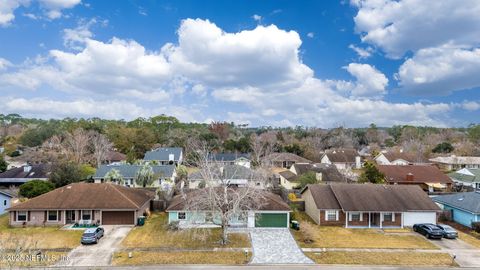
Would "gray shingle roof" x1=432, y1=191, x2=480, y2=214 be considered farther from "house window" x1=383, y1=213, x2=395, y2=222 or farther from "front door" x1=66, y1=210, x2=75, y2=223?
"front door" x1=66, y1=210, x2=75, y2=223

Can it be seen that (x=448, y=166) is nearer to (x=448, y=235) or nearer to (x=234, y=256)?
(x=448, y=235)

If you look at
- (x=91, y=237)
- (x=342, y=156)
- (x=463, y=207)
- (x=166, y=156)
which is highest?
(x=342, y=156)

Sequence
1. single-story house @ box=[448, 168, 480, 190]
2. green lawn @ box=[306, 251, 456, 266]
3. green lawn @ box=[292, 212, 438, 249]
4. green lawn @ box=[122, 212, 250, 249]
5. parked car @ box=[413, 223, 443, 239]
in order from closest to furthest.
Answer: green lawn @ box=[306, 251, 456, 266]
green lawn @ box=[122, 212, 250, 249]
green lawn @ box=[292, 212, 438, 249]
parked car @ box=[413, 223, 443, 239]
single-story house @ box=[448, 168, 480, 190]

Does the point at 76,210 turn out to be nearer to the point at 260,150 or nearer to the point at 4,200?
the point at 4,200

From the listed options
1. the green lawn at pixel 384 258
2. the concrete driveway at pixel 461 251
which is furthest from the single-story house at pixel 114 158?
the concrete driveway at pixel 461 251

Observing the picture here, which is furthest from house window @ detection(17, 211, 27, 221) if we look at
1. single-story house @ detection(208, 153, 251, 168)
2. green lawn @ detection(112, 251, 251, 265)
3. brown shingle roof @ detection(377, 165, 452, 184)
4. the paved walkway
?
brown shingle roof @ detection(377, 165, 452, 184)

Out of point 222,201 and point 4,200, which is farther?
point 4,200

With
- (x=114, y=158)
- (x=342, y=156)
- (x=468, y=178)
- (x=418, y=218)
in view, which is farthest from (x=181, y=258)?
(x=342, y=156)
